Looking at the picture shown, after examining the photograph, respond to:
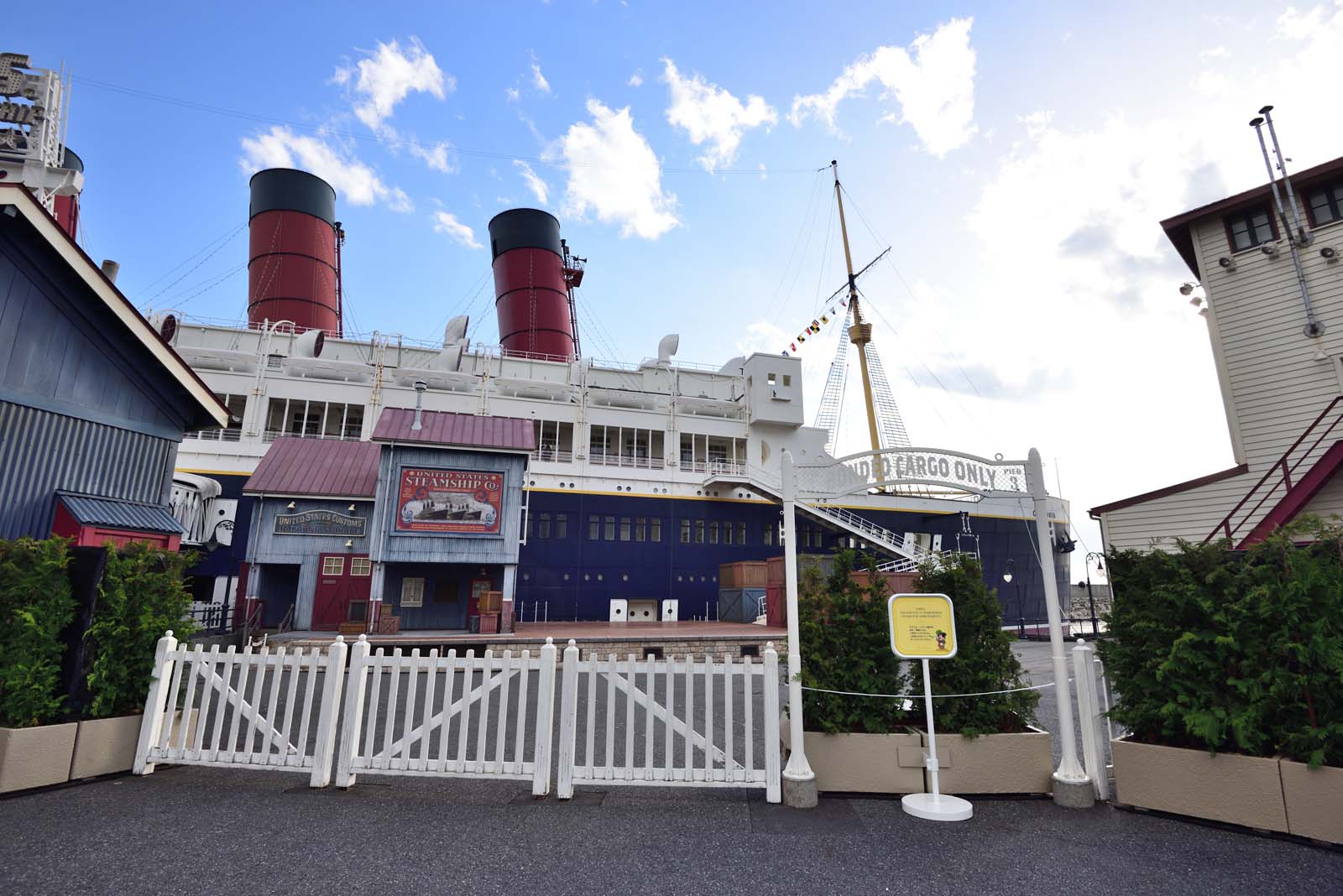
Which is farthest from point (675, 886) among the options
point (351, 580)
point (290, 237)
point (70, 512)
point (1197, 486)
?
point (290, 237)

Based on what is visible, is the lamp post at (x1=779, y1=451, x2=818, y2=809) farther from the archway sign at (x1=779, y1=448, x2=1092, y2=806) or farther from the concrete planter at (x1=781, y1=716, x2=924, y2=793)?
the concrete planter at (x1=781, y1=716, x2=924, y2=793)

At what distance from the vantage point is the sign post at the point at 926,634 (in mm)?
5711

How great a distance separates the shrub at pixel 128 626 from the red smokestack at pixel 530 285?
25602 mm

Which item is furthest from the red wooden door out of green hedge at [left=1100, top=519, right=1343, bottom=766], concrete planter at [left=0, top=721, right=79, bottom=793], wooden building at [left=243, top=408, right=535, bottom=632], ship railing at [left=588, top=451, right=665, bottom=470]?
green hedge at [left=1100, top=519, right=1343, bottom=766]

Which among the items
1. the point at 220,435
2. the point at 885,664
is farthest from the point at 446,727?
the point at 220,435

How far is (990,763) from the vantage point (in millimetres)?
5996

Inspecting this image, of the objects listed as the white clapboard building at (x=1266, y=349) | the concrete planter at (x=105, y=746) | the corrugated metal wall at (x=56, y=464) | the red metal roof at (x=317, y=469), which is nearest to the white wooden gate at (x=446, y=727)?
the concrete planter at (x=105, y=746)

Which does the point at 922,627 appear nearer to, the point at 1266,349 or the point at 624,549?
the point at 1266,349

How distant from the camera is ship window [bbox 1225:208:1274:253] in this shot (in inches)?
527

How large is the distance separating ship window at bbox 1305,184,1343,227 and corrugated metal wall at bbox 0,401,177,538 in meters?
21.9

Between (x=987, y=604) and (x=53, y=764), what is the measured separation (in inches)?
362

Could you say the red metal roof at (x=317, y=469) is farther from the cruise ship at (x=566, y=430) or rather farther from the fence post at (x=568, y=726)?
the fence post at (x=568, y=726)

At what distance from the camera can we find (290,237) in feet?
94.7

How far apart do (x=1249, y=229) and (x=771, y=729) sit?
15.6 m
